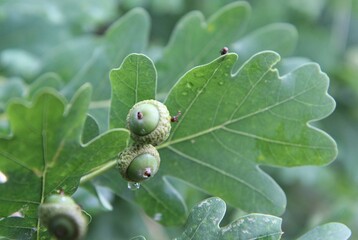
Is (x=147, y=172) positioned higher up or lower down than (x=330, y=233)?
higher up

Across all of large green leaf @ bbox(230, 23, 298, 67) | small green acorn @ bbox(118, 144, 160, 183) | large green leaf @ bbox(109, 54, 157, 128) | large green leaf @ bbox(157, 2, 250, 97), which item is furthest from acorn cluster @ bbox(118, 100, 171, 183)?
large green leaf @ bbox(230, 23, 298, 67)

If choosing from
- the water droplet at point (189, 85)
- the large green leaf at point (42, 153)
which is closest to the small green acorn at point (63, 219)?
the large green leaf at point (42, 153)

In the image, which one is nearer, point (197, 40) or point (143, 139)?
point (143, 139)

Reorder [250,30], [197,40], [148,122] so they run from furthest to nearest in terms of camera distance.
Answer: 1. [250,30]
2. [197,40]
3. [148,122]

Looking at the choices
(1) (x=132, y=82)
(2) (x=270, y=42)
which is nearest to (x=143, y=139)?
(1) (x=132, y=82)

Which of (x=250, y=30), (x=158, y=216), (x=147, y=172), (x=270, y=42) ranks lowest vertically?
(x=250, y=30)

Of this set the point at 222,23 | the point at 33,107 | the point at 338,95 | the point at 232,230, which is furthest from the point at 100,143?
the point at 338,95

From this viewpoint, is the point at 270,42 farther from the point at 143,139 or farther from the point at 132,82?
the point at 143,139

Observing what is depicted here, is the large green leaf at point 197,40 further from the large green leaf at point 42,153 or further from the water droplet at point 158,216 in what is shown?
the large green leaf at point 42,153
